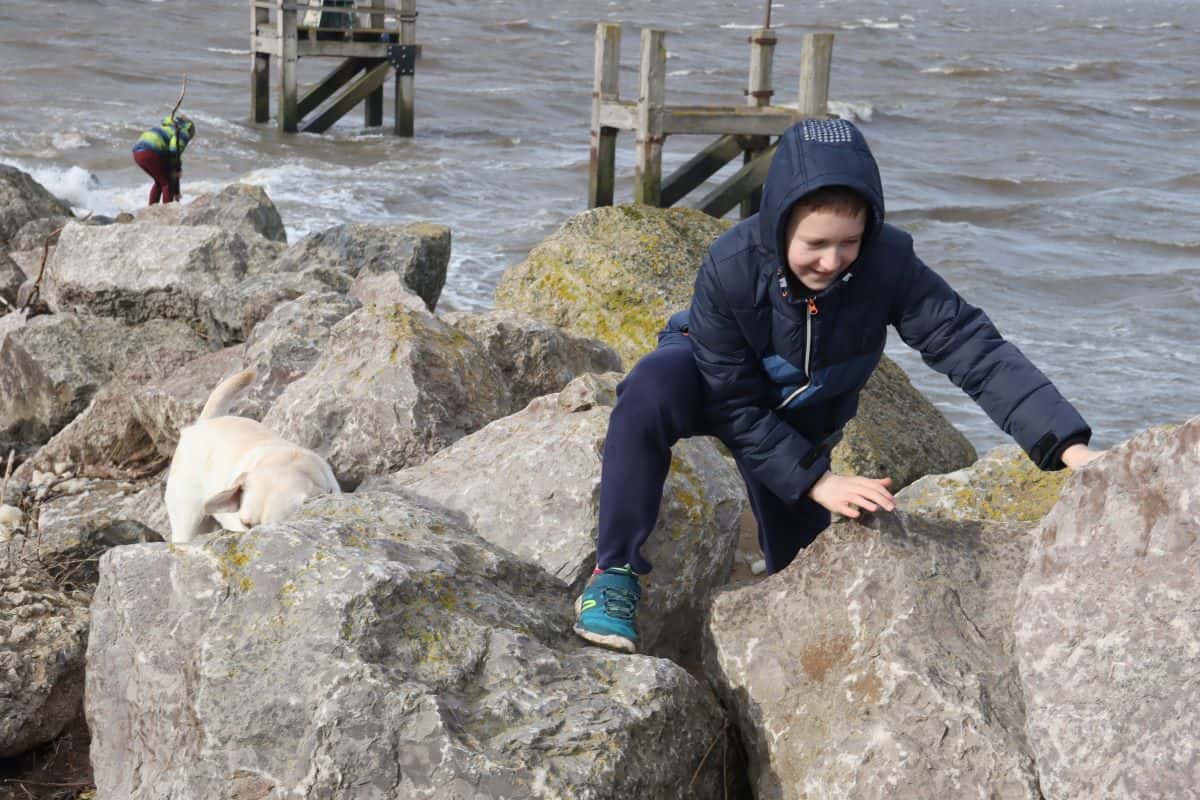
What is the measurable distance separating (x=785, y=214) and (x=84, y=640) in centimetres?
195

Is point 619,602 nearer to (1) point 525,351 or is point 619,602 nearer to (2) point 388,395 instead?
(2) point 388,395

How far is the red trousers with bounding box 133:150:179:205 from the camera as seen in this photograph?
39.9ft

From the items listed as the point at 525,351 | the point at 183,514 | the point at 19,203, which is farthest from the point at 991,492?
the point at 19,203

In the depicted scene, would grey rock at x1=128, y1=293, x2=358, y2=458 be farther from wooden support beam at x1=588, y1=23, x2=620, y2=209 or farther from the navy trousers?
wooden support beam at x1=588, y1=23, x2=620, y2=209

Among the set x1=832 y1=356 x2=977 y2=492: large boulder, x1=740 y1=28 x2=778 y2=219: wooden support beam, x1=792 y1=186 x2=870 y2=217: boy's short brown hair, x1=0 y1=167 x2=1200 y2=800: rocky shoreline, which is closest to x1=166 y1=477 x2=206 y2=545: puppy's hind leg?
x1=0 y1=167 x2=1200 y2=800: rocky shoreline

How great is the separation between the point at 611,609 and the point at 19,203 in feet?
27.6

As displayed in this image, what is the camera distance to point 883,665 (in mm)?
2646

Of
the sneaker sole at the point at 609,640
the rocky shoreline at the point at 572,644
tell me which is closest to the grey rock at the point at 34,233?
the rocky shoreline at the point at 572,644

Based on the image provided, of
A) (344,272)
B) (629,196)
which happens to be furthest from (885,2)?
(344,272)

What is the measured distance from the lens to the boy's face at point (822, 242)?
2.79 m

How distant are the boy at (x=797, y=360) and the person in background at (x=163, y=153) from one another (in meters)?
10.1

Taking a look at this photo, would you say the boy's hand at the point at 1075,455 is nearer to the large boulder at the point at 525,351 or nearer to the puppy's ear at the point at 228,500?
the puppy's ear at the point at 228,500

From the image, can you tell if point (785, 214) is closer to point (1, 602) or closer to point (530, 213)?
point (1, 602)

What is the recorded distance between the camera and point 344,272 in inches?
279
